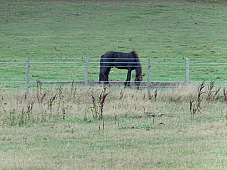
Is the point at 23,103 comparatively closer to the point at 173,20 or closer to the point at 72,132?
the point at 72,132


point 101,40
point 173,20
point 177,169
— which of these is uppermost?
point 173,20

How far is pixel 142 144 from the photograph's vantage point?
26.1 ft

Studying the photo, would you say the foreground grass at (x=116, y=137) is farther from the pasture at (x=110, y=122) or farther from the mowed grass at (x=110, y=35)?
the mowed grass at (x=110, y=35)

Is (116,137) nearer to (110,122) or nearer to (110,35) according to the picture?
(110,122)

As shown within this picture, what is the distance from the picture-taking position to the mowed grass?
88.4 feet

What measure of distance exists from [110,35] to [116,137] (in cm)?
3399

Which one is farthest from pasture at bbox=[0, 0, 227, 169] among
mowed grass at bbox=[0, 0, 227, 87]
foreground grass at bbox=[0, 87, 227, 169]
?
mowed grass at bbox=[0, 0, 227, 87]

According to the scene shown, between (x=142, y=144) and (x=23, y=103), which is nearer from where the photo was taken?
(x=142, y=144)

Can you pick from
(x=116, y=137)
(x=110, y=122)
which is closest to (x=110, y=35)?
(x=110, y=122)

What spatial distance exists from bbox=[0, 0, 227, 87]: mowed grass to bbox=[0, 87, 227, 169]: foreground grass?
1117 cm

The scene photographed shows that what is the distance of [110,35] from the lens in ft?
138

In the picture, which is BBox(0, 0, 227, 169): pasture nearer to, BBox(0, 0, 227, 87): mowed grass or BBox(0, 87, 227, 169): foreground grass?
BBox(0, 87, 227, 169): foreground grass

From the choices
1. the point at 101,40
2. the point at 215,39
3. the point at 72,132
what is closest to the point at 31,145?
the point at 72,132

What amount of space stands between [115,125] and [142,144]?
1911 millimetres
